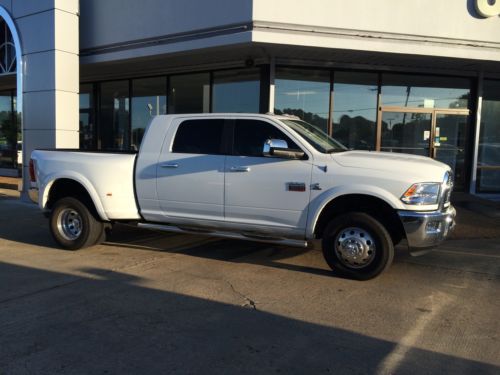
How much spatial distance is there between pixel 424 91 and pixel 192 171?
867 centimetres

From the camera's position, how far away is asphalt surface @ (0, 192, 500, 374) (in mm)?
3805

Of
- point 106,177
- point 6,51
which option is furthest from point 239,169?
point 6,51

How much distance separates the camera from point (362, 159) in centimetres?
586

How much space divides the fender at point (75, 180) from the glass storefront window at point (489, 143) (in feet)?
34.2

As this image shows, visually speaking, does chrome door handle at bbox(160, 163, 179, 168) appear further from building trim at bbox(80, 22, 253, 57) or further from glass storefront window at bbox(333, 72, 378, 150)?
glass storefront window at bbox(333, 72, 378, 150)

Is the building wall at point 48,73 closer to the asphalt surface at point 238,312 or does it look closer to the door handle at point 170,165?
the asphalt surface at point 238,312

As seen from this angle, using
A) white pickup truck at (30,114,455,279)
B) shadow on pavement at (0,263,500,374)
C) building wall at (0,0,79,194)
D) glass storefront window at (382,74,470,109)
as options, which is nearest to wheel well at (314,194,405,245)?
white pickup truck at (30,114,455,279)

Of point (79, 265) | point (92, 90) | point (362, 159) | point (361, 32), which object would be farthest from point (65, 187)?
point (92, 90)

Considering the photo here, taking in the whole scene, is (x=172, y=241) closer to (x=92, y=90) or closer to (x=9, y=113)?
(x=92, y=90)

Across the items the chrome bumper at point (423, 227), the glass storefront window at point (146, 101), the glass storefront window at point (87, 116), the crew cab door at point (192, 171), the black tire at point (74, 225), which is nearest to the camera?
the chrome bumper at point (423, 227)

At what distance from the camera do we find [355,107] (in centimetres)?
1284

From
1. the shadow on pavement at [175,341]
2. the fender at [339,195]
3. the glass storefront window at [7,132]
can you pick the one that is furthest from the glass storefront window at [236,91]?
the glass storefront window at [7,132]

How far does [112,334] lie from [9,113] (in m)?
18.4

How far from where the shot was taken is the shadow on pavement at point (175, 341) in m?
3.71
